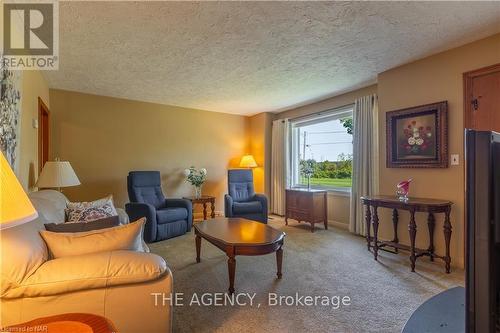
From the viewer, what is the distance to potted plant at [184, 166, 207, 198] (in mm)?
5031

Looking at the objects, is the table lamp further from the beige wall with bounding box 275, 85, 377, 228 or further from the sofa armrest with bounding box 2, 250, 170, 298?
the beige wall with bounding box 275, 85, 377, 228

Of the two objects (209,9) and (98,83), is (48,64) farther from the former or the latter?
(209,9)

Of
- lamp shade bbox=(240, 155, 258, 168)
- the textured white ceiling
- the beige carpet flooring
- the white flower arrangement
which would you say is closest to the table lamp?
A: the textured white ceiling

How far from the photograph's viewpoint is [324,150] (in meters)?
5.09

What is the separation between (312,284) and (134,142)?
3885 millimetres

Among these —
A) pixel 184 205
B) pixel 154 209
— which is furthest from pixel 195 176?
pixel 154 209

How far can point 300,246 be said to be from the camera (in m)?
3.58

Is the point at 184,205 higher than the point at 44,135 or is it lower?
lower

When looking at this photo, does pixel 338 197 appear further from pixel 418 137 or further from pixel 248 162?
pixel 248 162

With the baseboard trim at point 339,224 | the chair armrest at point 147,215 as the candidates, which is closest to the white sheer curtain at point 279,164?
the baseboard trim at point 339,224

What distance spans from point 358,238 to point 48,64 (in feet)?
15.1

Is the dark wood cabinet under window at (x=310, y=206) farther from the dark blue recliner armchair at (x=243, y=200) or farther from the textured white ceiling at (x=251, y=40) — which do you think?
the textured white ceiling at (x=251, y=40)

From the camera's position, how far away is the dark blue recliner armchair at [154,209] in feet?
12.2

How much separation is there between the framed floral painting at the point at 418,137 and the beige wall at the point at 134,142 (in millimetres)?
3468
